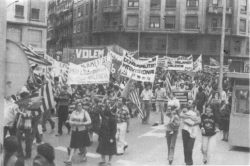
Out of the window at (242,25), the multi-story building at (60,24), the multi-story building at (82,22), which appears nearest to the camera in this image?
the window at (242,25)

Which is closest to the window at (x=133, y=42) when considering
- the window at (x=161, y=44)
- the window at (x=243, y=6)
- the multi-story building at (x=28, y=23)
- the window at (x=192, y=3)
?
the window at (x=161, y=44)

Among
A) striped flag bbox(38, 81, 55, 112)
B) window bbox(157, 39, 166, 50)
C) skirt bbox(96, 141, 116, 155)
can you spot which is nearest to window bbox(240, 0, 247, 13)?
window bbox(157, 39, 166, 50)

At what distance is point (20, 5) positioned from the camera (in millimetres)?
36750

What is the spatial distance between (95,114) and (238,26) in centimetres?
4020

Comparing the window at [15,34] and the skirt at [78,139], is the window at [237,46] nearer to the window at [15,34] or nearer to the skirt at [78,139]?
the window at [15,34]

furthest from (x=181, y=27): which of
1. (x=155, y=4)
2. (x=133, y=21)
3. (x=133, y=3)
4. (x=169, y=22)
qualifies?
(x=133, y=3)

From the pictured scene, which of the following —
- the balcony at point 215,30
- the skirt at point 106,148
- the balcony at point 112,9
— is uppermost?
the balcony at point 112,9

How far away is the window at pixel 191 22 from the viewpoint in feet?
156

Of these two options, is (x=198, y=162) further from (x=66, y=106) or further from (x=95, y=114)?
(x=66, y=106)

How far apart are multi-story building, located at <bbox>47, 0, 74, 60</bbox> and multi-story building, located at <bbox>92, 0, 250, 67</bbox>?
675 inches

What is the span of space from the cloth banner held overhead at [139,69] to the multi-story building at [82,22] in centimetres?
4329

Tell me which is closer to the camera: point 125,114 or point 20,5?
point 125,114

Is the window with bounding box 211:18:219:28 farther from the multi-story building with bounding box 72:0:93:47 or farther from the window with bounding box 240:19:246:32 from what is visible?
the multi-story building with bounding box 72:0:93:47

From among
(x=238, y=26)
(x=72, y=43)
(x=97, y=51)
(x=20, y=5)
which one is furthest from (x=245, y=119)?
(x=72, y=43)
